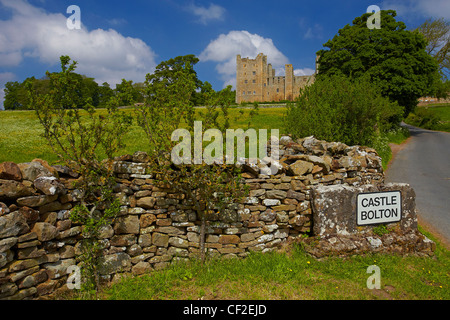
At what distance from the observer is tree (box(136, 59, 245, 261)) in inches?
205

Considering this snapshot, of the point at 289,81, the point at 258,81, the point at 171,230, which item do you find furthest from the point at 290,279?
the point at 258,81

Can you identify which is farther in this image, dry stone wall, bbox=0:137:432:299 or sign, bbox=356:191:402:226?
sign, bbox=356:191:402:226

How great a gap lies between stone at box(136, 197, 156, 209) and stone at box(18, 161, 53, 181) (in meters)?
1.61

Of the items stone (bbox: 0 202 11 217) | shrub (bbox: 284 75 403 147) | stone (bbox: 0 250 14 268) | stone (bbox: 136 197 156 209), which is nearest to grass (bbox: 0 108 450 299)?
stone (bbox: 136 197 156 209)

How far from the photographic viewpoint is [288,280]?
15.9ft

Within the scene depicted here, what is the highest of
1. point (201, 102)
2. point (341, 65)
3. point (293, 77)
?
point (293, 77)

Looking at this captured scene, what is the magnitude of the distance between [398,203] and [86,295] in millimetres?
6748

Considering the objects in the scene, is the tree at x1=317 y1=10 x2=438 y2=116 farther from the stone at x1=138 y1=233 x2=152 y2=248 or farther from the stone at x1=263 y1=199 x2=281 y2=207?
the stone at x1=138 y1=233 x2=152 y2=248

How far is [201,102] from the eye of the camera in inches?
228

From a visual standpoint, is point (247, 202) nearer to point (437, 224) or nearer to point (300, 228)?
point (300, 228)

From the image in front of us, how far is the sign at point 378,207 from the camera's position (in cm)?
596
